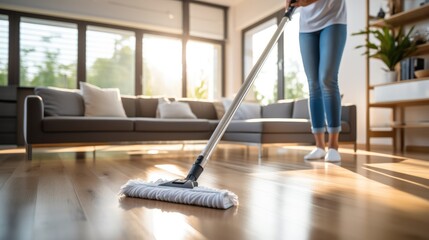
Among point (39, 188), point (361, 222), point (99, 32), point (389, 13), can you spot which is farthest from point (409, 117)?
point (99, 32)

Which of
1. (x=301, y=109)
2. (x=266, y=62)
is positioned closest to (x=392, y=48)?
(x=301, y=109)

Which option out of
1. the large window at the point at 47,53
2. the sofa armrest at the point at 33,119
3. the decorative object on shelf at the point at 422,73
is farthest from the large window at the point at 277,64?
the sofa armrest at the point at 33,119

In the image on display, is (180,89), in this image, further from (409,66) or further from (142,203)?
(142,203)

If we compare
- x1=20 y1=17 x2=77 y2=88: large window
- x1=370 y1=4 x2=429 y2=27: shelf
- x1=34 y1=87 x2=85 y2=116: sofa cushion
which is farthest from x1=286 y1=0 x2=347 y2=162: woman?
x1=20 y1=17 x2=77 y2=88: large window

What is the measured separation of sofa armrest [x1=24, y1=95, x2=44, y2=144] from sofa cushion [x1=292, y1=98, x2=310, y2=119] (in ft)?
7.43

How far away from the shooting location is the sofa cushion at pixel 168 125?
257 centimetres

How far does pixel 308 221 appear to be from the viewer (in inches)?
26.1

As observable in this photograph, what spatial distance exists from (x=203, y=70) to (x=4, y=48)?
301 centimetres

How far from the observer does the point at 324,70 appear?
1832 mm

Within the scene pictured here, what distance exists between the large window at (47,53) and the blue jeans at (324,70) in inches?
153

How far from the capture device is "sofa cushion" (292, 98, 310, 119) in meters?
3.17

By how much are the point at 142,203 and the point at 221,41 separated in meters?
5.40

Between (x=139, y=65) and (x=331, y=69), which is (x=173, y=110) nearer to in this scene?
(x=331, y=69)

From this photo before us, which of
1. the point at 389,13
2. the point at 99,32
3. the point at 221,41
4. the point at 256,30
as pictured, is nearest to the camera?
the point at 389,13
